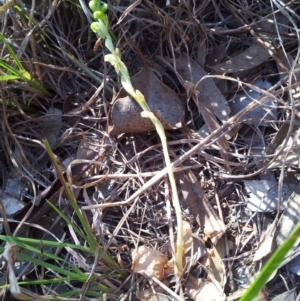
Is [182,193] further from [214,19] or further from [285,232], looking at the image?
[214,19]

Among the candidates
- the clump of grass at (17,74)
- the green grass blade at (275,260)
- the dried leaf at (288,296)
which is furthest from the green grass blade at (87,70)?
the green grass blade at (275,260)

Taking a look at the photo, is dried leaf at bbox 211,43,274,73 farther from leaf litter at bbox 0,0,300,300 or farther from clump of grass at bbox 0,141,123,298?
clump of grass at bbox 0,141,123,298

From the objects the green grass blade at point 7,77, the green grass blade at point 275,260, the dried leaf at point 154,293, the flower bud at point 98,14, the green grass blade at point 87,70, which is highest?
the flower bud at point 98,14

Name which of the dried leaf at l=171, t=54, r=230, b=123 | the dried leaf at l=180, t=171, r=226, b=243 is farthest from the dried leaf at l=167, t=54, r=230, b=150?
the dried leaf at l=180, t=171, r=226, b=243

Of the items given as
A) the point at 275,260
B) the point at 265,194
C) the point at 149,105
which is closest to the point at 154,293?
the point at 265,194

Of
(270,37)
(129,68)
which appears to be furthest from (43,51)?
(270,37)

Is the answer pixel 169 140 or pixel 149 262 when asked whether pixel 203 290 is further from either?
pixel 169 140

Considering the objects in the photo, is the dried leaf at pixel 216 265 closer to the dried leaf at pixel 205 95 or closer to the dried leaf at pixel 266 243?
the dried leaf at pixel 266 243
